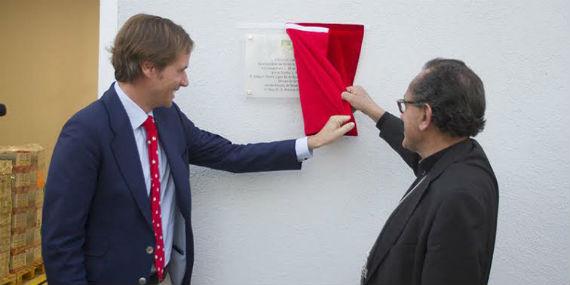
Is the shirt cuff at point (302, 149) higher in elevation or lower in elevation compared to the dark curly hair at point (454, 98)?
lower

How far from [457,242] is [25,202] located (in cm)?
219

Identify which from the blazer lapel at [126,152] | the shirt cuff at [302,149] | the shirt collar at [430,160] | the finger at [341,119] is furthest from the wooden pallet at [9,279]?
the shirt collar at [430,160]

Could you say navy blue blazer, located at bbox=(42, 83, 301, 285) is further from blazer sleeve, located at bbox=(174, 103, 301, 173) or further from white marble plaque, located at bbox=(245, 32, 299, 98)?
white marble plaque, located at bbox=(245, 32, 299, 98)

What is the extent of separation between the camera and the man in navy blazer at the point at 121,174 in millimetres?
1647

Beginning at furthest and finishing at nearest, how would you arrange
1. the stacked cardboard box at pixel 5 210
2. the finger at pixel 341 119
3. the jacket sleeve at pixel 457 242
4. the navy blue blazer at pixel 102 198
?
the stacked cardboard box at pixel 5 210
the finger at pixel 341 119
the navy blue blazer at pixel 102 198
the jacket sleeve at pixel 457 242

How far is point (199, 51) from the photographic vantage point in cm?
227

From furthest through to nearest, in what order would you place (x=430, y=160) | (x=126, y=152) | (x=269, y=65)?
(x=269, y=65)
(x=126, y=152)
(x=430, y=160)

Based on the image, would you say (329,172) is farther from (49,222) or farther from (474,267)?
(49,222)

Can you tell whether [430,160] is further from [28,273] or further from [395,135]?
[28,273]

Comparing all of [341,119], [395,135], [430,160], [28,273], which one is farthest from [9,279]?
[430,160]

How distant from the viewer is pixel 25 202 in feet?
8.50

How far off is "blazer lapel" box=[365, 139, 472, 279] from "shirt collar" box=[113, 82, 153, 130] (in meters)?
0.96

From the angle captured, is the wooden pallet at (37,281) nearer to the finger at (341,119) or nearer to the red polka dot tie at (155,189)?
the red polka dot tie at (155,189)

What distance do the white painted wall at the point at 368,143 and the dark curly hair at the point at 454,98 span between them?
2.46ft
